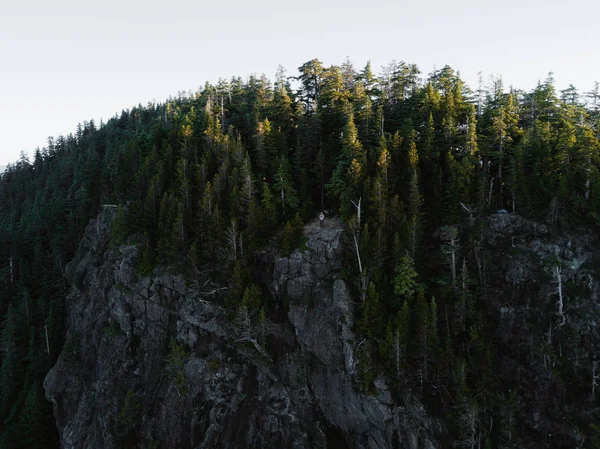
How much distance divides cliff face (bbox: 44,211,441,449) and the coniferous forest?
1950mm

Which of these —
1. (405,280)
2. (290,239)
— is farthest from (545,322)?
(290,239)

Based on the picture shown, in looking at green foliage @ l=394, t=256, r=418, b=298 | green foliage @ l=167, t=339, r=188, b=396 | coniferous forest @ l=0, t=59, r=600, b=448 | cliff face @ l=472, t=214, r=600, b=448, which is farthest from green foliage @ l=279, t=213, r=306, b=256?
cliff face @ l=472, t=214, r=600, b=448

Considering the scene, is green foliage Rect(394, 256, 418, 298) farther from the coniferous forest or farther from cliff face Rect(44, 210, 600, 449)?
cliff face Rect(44, 210, 600, 449)

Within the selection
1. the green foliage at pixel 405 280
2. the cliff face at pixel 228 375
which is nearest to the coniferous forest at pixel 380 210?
the green foliage at pixel 405 280

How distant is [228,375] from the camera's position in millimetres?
32688

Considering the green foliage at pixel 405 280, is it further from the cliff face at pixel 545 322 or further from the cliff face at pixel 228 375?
the cliff face at pixel 545 322

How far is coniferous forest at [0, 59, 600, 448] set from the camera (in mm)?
27438

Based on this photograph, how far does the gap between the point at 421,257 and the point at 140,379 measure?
31.7 metres

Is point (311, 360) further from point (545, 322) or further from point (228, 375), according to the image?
point (545, 322)

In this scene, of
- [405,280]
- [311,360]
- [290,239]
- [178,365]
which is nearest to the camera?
[405,280]

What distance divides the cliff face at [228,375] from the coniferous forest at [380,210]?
1.95m

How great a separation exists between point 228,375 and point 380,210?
2107 cm

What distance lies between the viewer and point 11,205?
306 feet

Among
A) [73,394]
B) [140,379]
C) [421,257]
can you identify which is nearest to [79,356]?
[73,394]
